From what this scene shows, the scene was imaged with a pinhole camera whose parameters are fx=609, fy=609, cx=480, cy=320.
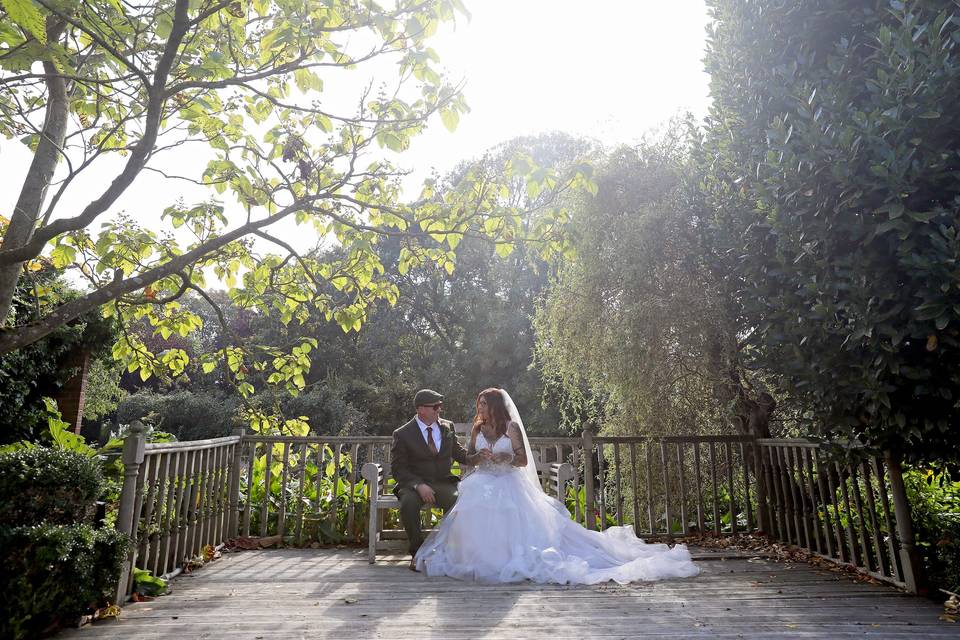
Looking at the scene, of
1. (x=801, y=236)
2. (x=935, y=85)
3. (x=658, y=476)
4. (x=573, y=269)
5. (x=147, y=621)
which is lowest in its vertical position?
(x=147, y=621)

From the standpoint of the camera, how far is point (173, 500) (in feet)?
14.4

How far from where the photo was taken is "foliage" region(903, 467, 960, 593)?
353 cm

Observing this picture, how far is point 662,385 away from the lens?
6246 millimetres

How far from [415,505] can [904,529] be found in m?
3.51

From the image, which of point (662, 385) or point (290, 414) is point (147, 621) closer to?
point (662, 385)

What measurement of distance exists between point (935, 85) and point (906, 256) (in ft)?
2.54

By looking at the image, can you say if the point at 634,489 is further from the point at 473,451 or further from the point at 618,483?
the point at 473,451

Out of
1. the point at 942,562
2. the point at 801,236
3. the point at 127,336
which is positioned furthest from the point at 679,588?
the point at 127,336

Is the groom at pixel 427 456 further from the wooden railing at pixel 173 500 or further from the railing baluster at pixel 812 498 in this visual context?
the railing baluster at pixel 812 498

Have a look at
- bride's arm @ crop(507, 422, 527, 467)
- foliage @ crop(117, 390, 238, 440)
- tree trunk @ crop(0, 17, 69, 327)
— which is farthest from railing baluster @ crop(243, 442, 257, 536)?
foliage @ crop(117, 390, 238, 440)

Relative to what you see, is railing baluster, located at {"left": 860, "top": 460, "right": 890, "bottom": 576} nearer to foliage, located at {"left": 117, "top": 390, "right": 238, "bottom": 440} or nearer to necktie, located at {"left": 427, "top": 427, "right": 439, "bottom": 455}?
necktie, located at {"left": 427, "top": 427, "right": 439, "bottom": 455}

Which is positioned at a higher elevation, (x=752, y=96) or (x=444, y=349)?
(x=444, y=349)

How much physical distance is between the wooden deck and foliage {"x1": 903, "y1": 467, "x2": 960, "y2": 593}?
0.75 ft

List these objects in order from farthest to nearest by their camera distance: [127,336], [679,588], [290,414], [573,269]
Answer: [290,414]
[573,269]
[127,336]
[679,588]
